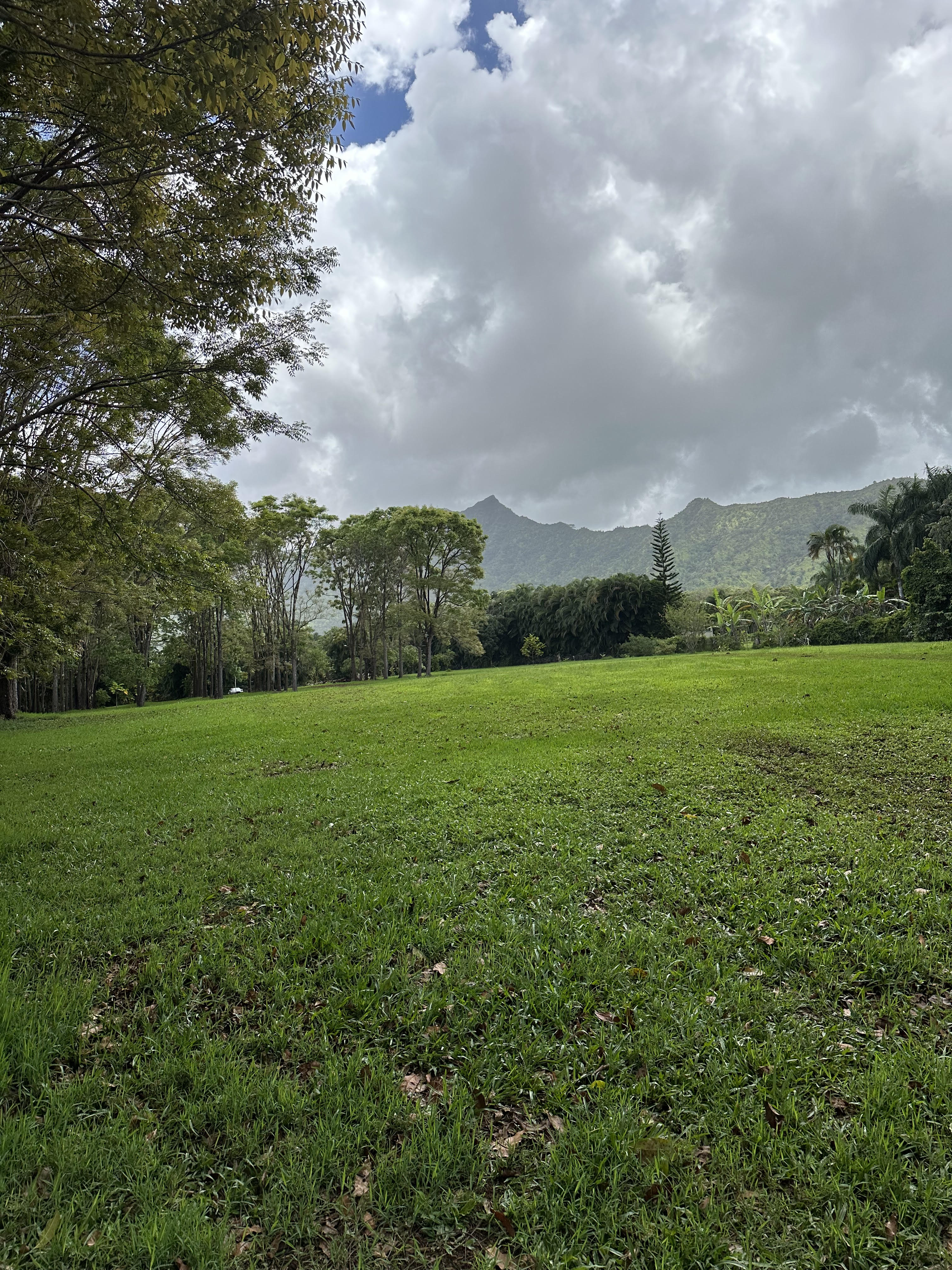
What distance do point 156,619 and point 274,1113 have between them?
1519 inches

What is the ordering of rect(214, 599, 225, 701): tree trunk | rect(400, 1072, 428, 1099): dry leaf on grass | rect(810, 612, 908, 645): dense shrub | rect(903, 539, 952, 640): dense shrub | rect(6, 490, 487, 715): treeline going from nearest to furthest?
rect(400, 1072, 428, 1099): dry leaf on grass → rect(903, 539, 952, 640): dense shrub → rect(810, 612, 908, 645): dense shrub → rect(6, 490, 487, 715): treeline → rect(214, 599, 225, 701): tree trunk

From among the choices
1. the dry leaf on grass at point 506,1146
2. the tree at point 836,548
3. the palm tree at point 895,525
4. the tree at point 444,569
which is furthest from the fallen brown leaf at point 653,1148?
the tree at point 836,548

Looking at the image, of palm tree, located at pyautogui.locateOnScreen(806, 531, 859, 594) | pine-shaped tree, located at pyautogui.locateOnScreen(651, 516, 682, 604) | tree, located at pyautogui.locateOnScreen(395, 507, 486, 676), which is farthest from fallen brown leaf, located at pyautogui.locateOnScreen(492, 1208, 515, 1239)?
palm tree, located at pyautogui.locateOnScreen(806, 531, 859, 594)

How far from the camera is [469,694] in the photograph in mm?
21453

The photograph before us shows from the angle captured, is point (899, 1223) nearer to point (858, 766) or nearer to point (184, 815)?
point (858, 766)

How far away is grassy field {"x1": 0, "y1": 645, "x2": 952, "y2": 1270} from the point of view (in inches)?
92.8

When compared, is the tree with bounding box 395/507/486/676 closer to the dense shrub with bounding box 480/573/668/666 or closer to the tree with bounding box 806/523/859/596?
the dense shrub with bounding box 480/573/668/666

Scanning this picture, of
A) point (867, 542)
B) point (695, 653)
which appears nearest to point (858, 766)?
point (695, 653)

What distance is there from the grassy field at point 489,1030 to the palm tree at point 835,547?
59.9 meters

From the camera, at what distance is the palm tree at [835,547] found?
191ft

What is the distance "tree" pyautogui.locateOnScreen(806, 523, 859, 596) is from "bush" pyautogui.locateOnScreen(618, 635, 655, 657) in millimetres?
22092

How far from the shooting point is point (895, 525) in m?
49.4

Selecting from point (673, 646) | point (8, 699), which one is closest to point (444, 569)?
point (673, 646)

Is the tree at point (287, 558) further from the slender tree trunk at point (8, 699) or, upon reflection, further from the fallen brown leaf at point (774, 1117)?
the fallen brown leaf at point (774, 1117)
